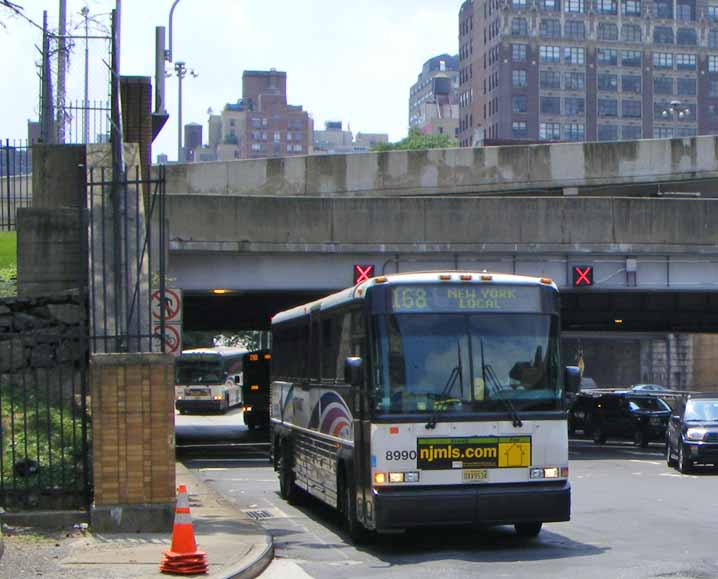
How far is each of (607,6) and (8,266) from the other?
13624 centimetres

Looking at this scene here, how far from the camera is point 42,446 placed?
1516 centimetres

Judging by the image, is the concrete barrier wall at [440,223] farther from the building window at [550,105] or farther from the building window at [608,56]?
the building window at [608,56]

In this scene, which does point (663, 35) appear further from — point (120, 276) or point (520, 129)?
point (120, 276)

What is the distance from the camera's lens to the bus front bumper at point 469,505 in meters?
13.6

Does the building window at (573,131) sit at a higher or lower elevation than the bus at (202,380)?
higher

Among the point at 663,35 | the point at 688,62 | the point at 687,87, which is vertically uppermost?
the point at 663,35

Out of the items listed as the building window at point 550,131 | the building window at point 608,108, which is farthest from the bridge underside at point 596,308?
the building window at point 608,108

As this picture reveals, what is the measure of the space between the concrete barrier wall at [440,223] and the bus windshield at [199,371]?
102 ft

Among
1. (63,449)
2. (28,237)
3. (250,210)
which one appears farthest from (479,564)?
(250,210)

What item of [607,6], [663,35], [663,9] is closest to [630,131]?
[663,35]

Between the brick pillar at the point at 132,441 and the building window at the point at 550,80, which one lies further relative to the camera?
the building window at the point at 550,80

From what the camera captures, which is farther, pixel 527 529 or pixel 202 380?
pixel 202 380

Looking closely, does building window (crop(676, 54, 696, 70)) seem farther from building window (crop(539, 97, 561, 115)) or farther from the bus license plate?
the bus license plate

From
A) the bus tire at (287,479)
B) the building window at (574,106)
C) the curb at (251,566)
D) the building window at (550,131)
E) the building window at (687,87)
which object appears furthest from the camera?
the building window at (687,87)
